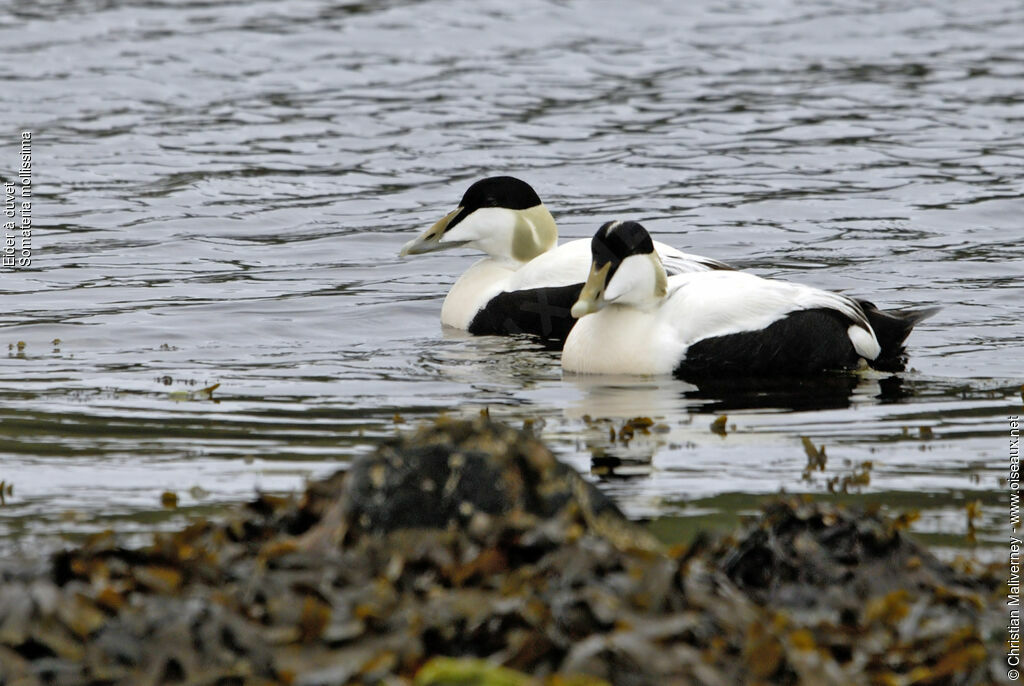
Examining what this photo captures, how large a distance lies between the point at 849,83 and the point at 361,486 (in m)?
13.8

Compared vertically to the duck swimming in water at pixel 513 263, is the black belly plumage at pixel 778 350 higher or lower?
lower

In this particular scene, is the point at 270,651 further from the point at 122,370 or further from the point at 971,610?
the point at 122,370

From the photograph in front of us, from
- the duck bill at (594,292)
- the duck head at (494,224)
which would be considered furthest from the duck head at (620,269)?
the duck head at (494,224)

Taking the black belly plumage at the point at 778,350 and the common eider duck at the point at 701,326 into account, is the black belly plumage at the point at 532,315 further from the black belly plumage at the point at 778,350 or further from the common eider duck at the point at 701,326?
the black belly plumage at the point at 778,350

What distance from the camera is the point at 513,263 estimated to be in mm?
10039

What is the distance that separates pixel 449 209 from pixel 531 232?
274 cm

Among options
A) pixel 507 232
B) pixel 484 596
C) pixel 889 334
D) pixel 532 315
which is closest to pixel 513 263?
pixel 507 232

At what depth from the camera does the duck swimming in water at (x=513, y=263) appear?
30.2 feet

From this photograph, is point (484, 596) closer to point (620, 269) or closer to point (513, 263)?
point (620, 269)

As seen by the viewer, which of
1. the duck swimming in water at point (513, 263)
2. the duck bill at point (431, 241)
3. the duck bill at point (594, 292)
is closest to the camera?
the duck bill at point (594, 292)

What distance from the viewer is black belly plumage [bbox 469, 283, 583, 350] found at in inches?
362

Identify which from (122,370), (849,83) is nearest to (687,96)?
(849,83)

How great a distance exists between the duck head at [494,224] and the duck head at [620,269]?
1867 mm

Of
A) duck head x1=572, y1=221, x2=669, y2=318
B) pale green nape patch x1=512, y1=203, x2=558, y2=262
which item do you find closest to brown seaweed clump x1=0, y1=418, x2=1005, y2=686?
duck head x1=572, y1=221, x2=669, y2=318
